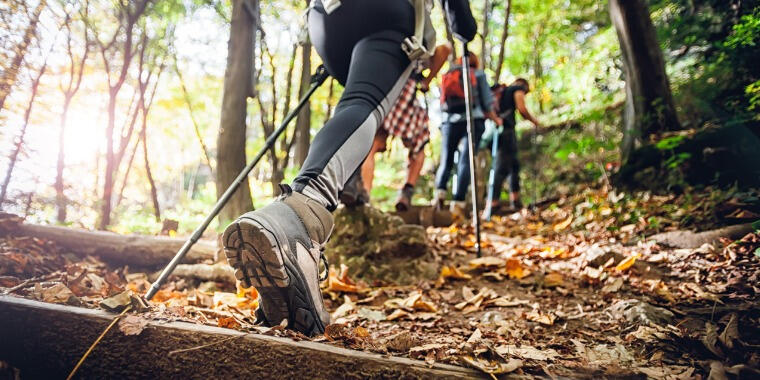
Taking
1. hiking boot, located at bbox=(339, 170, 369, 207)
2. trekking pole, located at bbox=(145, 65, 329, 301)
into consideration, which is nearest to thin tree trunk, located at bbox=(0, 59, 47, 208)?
trekking pole, located at bbox=(145, 65, 329, 301)

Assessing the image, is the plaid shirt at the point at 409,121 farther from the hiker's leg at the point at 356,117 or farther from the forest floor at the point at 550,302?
the hiker's leg at the point at 356,117

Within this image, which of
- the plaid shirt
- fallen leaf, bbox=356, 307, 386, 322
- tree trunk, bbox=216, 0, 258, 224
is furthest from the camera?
tree trunk, bbox=216, 0, 258, 224

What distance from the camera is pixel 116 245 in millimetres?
2469

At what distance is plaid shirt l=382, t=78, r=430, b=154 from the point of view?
3480 millimetres

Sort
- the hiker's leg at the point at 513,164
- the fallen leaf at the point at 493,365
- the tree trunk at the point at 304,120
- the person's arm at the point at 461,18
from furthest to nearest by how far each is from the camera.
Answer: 1. the tree trunk at the point at 304,120
2. the hiker's leg at the point at 513,164
3. the person's arm at the point at 461,18
4. the fallen leaf at the point at 493,365

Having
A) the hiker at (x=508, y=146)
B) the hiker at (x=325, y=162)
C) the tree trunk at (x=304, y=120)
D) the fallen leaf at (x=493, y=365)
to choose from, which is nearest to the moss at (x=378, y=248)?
the hiker at (x=325, y=162)

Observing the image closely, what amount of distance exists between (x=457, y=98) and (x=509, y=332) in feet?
13.5

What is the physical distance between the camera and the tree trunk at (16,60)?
1.42 m

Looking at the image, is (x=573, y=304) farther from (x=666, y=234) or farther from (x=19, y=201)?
(x=19, y=201)

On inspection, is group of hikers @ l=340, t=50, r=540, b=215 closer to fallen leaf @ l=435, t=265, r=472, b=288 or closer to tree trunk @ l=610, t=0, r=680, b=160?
fallen leaf @ l=435, t=265, r=472, b=288

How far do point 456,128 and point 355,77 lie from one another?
3.75 m

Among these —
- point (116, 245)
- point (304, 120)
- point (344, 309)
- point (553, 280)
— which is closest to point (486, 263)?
point (553, 280)

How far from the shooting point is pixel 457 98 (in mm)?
5094

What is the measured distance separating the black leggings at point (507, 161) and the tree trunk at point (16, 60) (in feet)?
20.7
